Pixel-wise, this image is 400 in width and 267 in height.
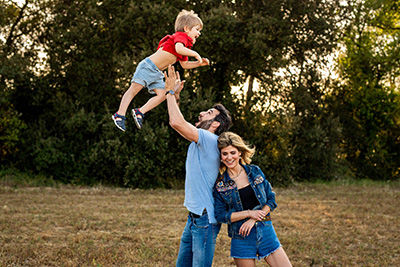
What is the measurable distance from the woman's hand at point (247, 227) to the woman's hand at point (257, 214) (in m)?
0.03

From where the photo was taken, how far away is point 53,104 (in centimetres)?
1357

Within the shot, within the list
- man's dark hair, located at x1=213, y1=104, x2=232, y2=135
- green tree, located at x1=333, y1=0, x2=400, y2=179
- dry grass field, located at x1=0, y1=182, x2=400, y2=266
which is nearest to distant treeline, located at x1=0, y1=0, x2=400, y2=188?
dry grass field, located at x1=0, y1=182, x2=400, y2=266

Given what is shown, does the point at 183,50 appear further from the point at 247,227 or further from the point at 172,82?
the point at 247,227

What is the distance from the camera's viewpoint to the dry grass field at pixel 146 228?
6.15 metres

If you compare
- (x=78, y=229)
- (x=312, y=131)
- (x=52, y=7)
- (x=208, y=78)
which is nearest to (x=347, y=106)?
(x=312, y=131)

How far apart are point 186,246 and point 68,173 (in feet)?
35.1

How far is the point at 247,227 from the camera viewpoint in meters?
3.51

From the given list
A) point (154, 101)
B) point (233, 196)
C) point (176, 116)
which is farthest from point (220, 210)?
point (154, 101)

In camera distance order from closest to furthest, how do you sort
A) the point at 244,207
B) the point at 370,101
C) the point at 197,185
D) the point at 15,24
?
the point at 197,185 < the point at 244,207 < the point at 15,24 < the point at 370,101

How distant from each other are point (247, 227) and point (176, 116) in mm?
1080

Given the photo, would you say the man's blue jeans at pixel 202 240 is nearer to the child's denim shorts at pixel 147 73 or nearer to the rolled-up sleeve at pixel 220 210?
the rolled-up sleeve at pixel 220 210

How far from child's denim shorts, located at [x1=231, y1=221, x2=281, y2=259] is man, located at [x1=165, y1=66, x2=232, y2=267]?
1.00 feet

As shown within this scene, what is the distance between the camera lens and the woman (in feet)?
11.5

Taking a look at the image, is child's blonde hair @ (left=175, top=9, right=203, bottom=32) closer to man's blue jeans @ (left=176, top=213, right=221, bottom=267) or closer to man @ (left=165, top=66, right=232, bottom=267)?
man @ (left=165, top=66, right=232, bottom=267)
